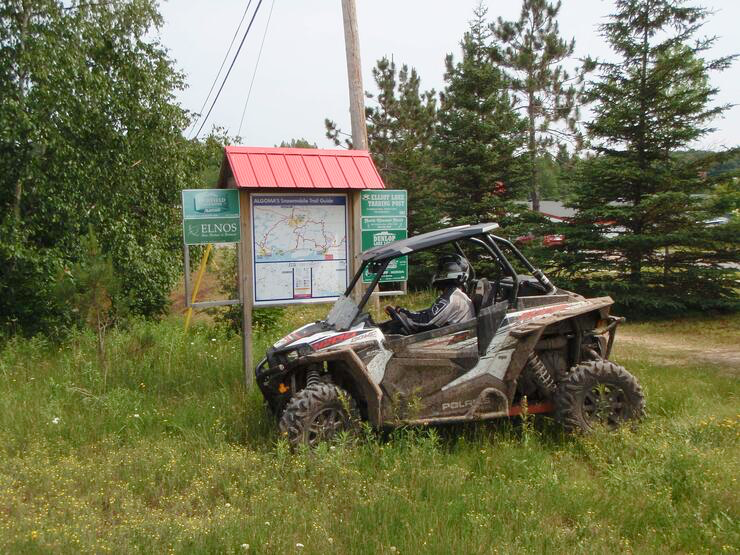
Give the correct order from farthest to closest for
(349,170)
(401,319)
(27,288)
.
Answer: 1. (27,288)
2. (349,170)
3. (401,319)

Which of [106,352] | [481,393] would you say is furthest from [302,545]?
[106,352]

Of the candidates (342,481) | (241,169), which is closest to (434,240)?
(342,481)

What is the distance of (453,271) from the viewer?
590 cm

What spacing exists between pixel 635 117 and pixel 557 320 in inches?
369

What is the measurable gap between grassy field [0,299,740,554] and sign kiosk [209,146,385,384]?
125 cm

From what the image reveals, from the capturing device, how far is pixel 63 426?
6.02m

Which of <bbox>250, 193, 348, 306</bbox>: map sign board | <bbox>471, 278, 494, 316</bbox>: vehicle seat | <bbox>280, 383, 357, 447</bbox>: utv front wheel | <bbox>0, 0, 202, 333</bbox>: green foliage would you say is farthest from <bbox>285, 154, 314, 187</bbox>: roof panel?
<bbox>0, 0, 202, 333</bbox>: green foliage

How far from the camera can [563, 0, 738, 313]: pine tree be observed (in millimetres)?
12805

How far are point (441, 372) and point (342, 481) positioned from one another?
4.51ft

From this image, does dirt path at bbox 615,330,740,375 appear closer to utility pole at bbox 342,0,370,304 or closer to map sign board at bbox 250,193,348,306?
map sign board at bbox 250,193,348,306

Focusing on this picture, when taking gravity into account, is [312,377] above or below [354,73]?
below

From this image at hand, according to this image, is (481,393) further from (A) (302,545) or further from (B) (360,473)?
(A) (302,545)

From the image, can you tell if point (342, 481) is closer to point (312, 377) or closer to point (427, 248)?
point (312, 377)

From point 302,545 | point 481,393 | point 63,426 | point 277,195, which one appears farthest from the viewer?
point 277,195
